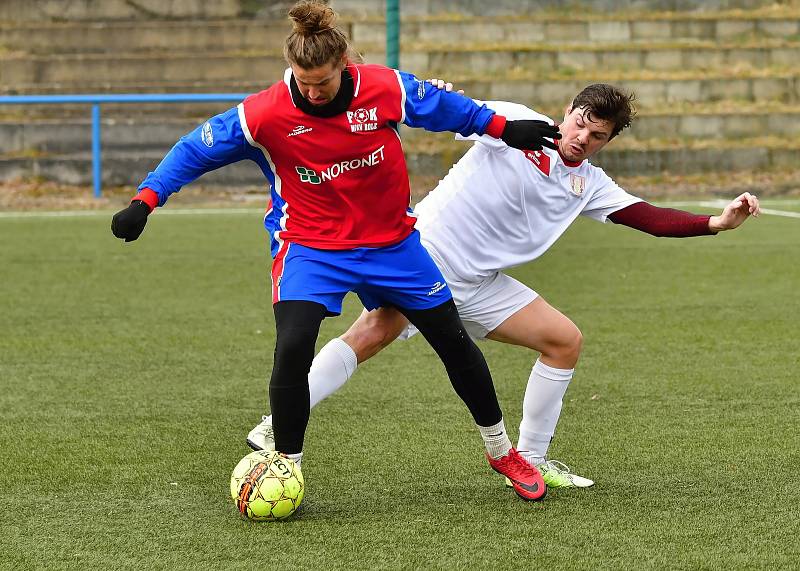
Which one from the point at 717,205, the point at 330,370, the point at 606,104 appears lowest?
the point at 717,205

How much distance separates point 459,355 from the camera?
4.57 meters

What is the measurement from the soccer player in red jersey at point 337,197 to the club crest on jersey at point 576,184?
1.43 ft

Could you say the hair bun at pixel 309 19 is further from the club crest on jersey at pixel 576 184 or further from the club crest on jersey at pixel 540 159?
the club crest on jersey at pixel 576 184

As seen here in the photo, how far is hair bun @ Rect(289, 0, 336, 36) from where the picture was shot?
13.6 feet

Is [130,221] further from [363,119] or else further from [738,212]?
[738,212]

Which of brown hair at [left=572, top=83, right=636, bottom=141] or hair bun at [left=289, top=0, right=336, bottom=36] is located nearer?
hair bun at [left=289, top=0, right=336, bottom=36]

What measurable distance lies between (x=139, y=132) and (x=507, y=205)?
1317 centimetres

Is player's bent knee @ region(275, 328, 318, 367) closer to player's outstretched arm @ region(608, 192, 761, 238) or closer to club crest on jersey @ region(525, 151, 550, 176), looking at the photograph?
club crest on jersey @ region(525, 151, 550, 176)

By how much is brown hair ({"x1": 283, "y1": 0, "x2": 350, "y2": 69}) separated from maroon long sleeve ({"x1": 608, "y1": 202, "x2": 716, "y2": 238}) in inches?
55.1

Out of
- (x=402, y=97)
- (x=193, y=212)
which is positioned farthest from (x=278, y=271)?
(x=193, y=212)

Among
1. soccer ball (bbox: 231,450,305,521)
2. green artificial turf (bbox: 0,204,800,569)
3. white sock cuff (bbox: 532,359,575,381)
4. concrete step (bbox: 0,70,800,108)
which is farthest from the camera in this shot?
concrete step (bbox: 0,70,800,108)

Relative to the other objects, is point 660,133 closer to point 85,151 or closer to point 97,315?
point 85,151

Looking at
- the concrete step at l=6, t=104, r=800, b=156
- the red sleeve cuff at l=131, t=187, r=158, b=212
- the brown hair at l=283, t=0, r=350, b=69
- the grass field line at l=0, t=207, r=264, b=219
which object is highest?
the brown hair at l=283, t=0, r=350, b=69

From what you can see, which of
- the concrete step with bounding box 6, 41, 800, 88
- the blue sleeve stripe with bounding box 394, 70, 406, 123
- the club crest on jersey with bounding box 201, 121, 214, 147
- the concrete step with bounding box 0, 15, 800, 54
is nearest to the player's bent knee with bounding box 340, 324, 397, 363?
the blue sleeve stripe with bounding box 394, 70, 406, 123
